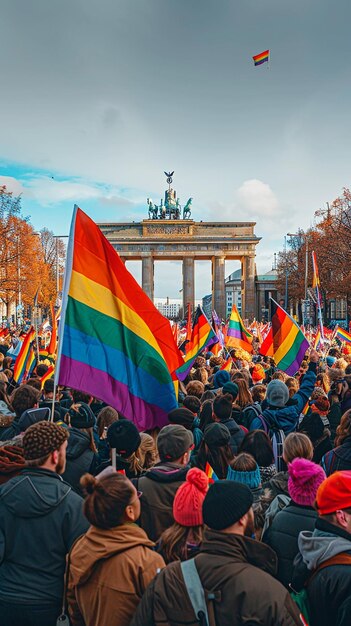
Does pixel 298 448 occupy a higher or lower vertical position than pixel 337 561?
higher

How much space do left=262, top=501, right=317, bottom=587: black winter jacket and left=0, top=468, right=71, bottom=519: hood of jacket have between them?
1287 millimetres

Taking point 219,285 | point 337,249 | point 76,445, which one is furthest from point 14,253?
point 76,445

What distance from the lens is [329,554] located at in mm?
2691

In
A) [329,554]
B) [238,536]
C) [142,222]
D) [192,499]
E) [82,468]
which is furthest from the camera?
[142,222]

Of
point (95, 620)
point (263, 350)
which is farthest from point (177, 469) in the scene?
point (263, 350)

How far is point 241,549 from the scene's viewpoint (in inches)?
97.1

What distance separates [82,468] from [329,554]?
8.15 ft

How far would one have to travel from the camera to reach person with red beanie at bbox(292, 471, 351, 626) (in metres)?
2.59

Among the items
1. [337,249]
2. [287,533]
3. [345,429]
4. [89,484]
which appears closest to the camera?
[89,484]

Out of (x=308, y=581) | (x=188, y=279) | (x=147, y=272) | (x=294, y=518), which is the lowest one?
(x=308, y=581)

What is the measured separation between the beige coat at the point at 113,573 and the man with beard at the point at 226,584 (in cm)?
18

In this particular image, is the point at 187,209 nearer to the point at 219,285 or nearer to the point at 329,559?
the point at 219,285

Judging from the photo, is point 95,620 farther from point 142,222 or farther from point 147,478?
point 142,222

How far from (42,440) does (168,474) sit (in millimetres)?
1022
